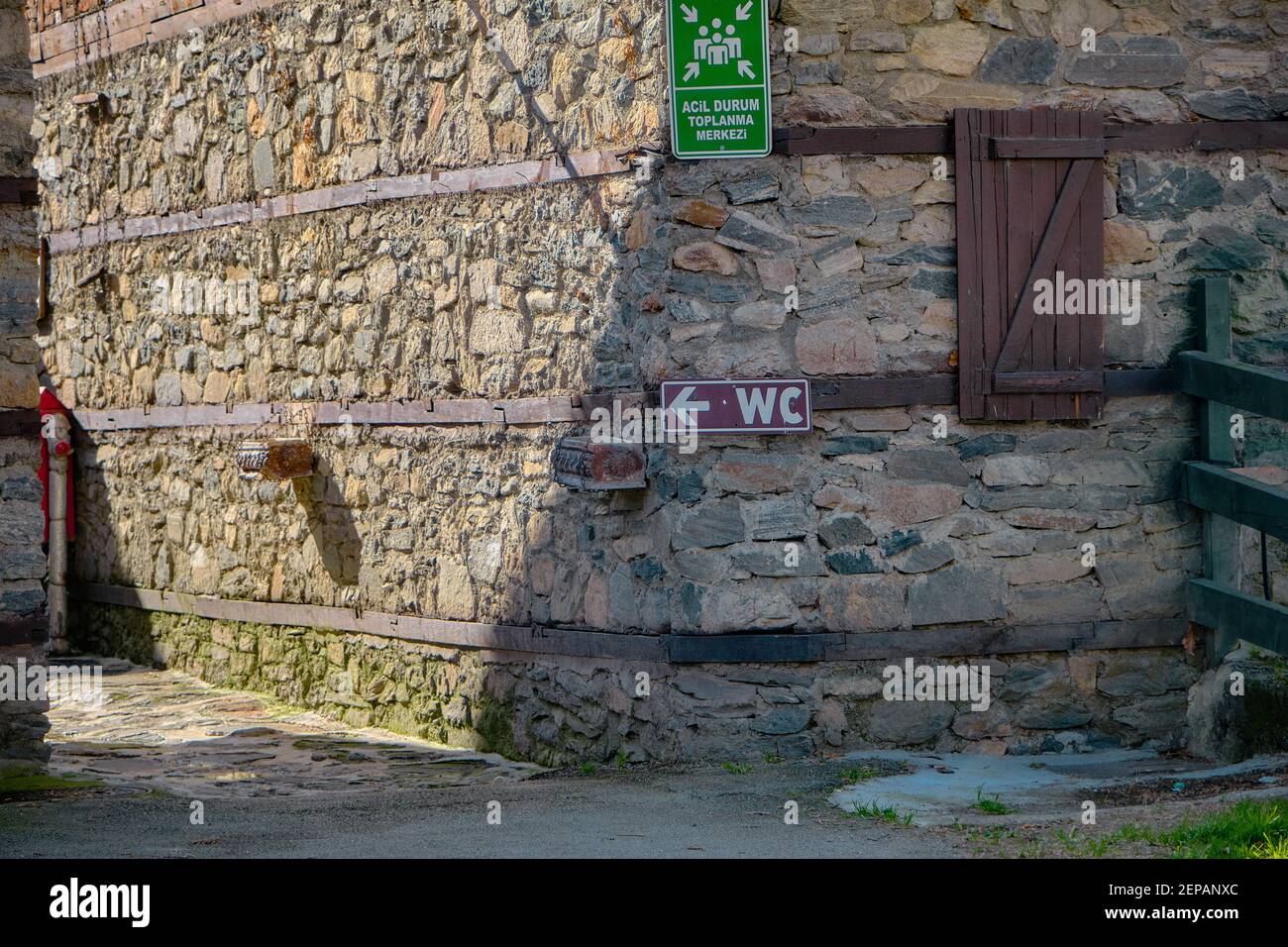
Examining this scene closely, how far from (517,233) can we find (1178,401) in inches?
134

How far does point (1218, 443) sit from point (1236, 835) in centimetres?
277

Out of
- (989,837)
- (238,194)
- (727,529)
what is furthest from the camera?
(238,194)

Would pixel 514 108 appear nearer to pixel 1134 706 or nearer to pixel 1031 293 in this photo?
pixel 1031 293

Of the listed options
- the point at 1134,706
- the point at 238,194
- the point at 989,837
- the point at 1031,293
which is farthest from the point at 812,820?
the point at 238,194

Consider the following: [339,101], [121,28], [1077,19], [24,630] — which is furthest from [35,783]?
[121,28]

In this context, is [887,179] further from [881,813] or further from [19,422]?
[19,422]

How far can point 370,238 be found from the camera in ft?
29.1

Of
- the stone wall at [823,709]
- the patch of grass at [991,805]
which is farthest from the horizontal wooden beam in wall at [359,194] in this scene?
the patch of grass at [991,805]

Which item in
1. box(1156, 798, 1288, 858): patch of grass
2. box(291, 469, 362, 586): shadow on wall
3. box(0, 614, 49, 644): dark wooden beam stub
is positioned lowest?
box(1156, 798, 1288, 858): patch of grass

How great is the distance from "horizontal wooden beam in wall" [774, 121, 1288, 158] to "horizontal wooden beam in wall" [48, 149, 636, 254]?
0.85 metres

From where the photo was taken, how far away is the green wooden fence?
21.6 feet

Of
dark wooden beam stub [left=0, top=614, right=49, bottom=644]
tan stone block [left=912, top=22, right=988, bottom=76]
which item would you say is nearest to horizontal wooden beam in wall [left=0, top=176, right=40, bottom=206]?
dark wooden beam stub [left=0, top=614, right=49, bottom=644]

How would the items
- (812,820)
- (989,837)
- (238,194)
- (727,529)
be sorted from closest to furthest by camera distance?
(989,837) < (812,820) < (727,529) < (238,194)

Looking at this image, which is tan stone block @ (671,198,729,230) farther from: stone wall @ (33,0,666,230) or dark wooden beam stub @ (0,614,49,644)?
dark wooden beam stub @ (0,614,49,644)
